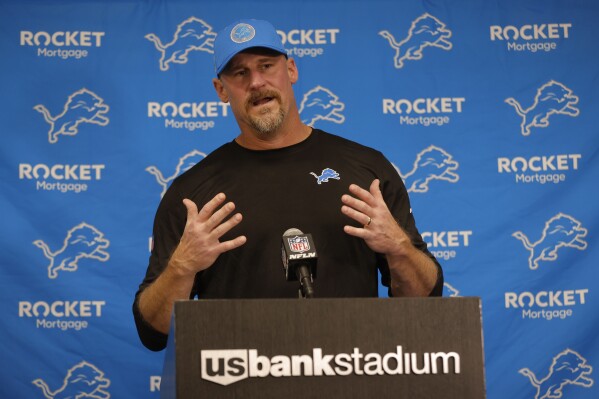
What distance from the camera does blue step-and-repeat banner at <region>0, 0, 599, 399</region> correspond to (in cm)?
309

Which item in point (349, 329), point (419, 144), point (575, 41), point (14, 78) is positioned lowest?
point (349, 329)

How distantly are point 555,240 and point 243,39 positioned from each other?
1.72 metres

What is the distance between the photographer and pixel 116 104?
3.24 m

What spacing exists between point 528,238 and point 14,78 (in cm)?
227

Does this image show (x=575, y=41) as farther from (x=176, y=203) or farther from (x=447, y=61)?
(x=176, y=203)

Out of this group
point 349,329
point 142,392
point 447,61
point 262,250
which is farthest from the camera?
point 447,61

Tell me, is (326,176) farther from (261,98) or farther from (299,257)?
(299,257)

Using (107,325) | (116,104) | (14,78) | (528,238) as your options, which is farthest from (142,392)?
(528,238)

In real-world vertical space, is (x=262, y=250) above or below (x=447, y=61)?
below

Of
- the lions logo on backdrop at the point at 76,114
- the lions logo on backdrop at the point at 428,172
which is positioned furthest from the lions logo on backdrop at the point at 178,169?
the lions logo on backdrop at the point at 428,172

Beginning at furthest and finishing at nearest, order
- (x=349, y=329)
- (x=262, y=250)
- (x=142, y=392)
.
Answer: (x=142, y=392) → (x=262, y=250) → (x=349, y=329)

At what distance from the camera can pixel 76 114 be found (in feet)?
10.6

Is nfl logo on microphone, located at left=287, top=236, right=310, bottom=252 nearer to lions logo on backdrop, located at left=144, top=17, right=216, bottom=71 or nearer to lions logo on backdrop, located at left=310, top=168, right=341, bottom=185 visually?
lions logo on backdrop, located at left=310, top=168, right=341, bottom=185

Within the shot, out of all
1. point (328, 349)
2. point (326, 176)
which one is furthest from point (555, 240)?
point (328, 349)
